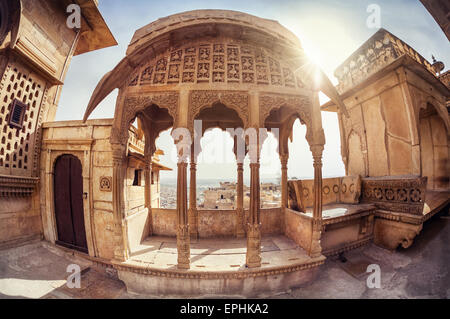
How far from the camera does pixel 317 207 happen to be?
395cm

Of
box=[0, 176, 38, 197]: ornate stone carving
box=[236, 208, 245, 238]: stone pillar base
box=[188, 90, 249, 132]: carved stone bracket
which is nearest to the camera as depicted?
box=[188, 90, 249, 132]: carved stone bracket

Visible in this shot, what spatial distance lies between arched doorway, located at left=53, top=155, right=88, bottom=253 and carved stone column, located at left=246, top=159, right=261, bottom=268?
210 inches

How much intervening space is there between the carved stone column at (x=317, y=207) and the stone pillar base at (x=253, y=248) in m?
1.39

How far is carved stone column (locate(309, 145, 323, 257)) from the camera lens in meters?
3.84

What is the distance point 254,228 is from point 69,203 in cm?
616

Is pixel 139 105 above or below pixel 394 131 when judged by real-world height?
above

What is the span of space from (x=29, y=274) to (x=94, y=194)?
7.67 feet

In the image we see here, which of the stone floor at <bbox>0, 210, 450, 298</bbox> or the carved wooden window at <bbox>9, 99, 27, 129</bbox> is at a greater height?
the carved wooden window at <bbox>9, 99, 27, 129</bbox>

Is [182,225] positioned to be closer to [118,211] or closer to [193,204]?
[118,211]

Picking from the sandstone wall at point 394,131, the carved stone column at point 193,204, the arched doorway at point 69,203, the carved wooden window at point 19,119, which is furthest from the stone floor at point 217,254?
A: the carved wooden window at point 19,119

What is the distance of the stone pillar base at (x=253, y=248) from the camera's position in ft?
11.5

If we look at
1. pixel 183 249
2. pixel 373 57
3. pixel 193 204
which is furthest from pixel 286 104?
pixel 373 57

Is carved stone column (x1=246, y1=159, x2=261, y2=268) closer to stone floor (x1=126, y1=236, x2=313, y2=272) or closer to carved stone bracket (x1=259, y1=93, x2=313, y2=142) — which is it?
stone floor (x1=126, y1=236, x2=313, y2=272)

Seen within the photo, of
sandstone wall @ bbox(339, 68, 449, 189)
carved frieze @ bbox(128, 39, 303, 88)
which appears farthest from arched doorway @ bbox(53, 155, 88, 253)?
sandstone wall @ bbox(339, 68, 449, 189)
